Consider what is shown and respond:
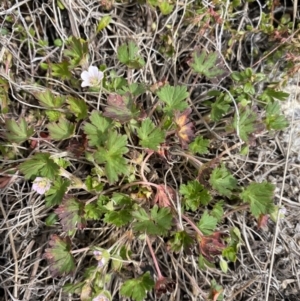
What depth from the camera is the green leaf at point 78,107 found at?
69.9 inches

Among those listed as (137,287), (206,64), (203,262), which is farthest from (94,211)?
(206,64)

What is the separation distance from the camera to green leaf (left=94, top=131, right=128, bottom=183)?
64.2 inches

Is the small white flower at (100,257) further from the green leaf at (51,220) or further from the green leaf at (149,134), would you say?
the green leaf at (149,134)

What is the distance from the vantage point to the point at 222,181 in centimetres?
169

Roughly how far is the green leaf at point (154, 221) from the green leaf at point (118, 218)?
0.03 meters

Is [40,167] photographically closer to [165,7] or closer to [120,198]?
[120,198]

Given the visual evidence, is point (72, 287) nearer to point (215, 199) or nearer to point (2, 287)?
point (2, 287)

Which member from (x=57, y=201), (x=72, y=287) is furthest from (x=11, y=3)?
(x=72, y=287)

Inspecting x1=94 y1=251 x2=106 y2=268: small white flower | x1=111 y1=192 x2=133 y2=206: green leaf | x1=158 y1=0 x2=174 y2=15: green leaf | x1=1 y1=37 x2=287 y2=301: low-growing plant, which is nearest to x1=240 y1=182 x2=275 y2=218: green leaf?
x1=1 y1=37 x2=287 y2=301: low-growing plant

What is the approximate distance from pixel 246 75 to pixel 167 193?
1.66 ft

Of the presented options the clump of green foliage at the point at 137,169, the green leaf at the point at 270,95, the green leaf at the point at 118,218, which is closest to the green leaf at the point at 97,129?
the clump of green foliage at the point at 137,169

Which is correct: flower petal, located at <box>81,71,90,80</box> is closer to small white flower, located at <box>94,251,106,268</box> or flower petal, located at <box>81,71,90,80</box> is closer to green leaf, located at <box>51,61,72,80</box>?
green leaf, located at <box>51,61,72,80</box>

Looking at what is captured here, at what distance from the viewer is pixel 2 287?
72.8 inches

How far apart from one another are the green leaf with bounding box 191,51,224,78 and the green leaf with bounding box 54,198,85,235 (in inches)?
23.7
